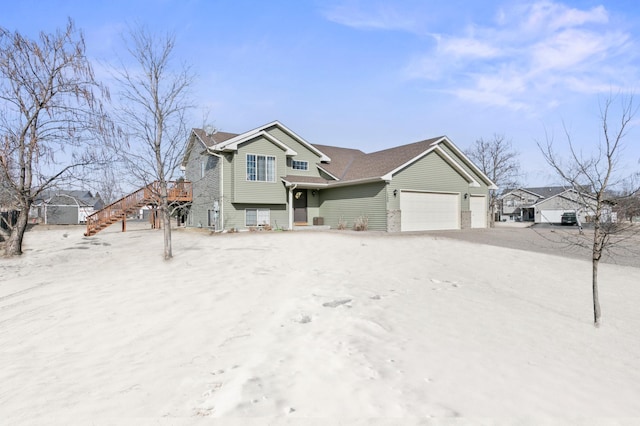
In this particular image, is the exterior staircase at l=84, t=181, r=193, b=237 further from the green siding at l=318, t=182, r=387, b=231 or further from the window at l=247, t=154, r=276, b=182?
the green siding at l=318, t=182, r=387, b=231

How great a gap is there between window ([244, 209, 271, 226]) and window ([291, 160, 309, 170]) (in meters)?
3.84

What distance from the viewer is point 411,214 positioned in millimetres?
21484

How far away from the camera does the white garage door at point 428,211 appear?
21250 mm

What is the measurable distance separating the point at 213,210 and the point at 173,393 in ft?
63.2

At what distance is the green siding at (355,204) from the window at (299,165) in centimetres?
215

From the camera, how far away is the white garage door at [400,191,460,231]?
21250 millimetres

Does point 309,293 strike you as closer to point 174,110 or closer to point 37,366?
point 37,366

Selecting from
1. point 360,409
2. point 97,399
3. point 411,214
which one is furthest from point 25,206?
point 411,214

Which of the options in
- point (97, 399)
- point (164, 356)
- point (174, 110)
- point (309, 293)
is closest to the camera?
point (97, 399)

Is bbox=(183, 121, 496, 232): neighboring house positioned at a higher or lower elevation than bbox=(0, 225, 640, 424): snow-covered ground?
higher

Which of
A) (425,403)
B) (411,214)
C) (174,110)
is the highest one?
(174,110)

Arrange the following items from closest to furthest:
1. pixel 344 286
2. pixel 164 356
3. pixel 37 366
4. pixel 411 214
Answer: pixel 37 366
pixel 164 356
pixel 344 286
pixel 411 214


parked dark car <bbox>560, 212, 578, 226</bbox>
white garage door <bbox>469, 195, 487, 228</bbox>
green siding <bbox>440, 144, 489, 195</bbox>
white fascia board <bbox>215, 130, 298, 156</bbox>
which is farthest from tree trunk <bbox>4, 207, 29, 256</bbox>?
parked dark car <bbox>560, 212, 578, 226</bbox>

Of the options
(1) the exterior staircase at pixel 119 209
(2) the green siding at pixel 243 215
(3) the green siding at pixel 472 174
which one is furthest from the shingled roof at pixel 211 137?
(3) the green siding at pixel 472 174
